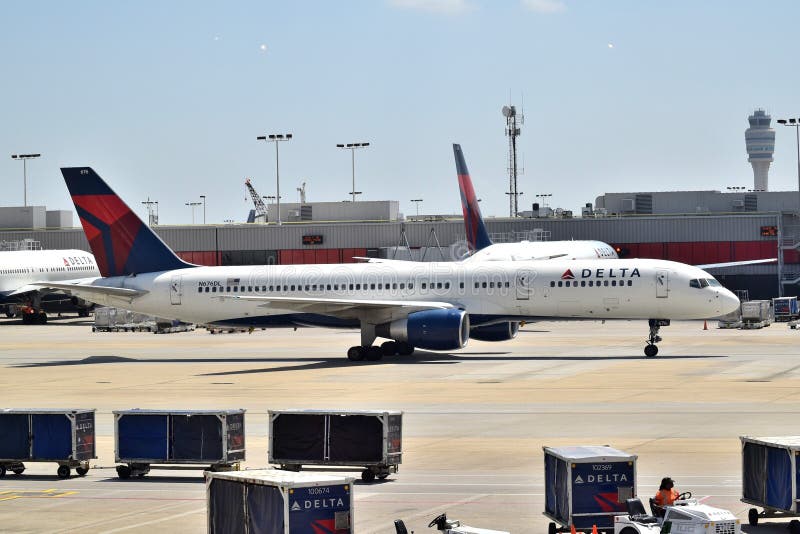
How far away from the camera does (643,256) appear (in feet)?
371

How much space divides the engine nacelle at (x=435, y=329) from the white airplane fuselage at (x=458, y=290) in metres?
2.41

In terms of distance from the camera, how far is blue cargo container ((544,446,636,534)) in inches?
861

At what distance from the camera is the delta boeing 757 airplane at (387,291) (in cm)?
5853

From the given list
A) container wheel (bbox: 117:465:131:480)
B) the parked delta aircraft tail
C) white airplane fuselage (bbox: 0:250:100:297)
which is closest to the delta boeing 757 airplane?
container wheel (bbox: 117:465:131:480)

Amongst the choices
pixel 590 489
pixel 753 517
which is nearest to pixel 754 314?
pixel 753 517

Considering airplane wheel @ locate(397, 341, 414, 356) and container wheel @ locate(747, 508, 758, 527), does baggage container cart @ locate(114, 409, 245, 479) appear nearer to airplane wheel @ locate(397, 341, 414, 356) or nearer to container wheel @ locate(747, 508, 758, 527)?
container wheel @ locate(747, 508, 758, 527)

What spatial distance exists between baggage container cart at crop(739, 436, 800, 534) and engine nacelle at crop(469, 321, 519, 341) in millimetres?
38046

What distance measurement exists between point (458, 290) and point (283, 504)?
42.1m

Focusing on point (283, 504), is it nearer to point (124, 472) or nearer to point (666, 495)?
point (666, 495)

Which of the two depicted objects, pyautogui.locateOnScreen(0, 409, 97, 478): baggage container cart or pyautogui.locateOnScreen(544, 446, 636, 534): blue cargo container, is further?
pyautogui.locateOnScreen(0, 409, 97, 478): baggage container cart

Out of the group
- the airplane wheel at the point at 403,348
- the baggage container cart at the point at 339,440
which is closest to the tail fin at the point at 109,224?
the airplane wheel at the point at 403,348

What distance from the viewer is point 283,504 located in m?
19.6

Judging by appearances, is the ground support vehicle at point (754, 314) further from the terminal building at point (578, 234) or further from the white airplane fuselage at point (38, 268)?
the white airplane fuselage at point (38, 268)

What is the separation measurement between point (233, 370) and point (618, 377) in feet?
59.6
